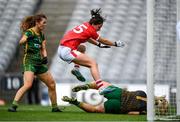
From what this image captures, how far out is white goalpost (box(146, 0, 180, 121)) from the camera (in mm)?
7848

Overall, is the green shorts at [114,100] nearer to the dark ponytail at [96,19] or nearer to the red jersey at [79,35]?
the red jersey at [79,35]

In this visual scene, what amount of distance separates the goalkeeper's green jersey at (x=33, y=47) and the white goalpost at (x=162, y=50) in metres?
1.61

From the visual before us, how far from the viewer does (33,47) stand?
9.45 meters

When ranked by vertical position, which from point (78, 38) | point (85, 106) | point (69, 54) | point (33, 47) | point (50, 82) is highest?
point (78, 38)

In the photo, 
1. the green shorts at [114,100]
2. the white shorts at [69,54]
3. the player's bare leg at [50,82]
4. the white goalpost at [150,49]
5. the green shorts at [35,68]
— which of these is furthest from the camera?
the player's bare leg at [50,82]

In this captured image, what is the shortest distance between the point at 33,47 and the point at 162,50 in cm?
231

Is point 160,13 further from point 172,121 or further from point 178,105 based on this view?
point 172,121

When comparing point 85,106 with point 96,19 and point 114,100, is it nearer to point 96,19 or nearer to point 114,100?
point 114,100

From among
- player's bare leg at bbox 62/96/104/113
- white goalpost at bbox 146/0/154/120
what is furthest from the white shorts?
white goalpost at bbox 146/0/154/120

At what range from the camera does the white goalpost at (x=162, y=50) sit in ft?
25.7

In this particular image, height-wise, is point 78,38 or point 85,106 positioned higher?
point 78,38

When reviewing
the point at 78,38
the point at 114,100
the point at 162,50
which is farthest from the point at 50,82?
the point at 162,50

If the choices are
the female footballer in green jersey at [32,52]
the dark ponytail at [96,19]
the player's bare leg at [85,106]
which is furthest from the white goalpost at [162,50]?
the female footballer in green jersey at [32,52]

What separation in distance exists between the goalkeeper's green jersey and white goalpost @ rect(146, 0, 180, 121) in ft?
5.27
